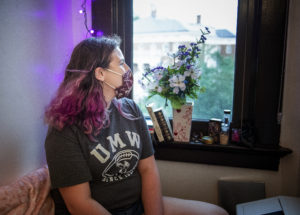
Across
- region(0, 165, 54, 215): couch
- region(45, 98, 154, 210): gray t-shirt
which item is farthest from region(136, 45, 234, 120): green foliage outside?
region(0, 165, 54, 215): couch

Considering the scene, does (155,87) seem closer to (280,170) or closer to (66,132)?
(66,132)

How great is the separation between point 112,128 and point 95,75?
0.25 metres

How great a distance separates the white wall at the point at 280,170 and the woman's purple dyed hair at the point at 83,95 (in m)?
0.65

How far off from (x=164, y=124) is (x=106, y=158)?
0.48 metres

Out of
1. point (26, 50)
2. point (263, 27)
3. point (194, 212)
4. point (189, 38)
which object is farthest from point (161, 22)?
point (194, 212)

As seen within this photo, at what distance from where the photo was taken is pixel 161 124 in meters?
1.32

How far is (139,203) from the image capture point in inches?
42.4

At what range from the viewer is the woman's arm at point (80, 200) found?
862 millimetres

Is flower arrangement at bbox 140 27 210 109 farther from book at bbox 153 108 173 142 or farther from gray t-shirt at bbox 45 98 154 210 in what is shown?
gray t-shirt at bbox 45 98 154 210

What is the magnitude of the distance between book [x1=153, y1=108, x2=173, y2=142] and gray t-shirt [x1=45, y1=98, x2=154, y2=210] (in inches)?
7.8

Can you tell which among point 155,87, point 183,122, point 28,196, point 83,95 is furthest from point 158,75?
point 28,196

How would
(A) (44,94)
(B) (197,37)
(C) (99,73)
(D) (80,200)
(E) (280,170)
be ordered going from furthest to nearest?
1. (B) (197,37)
2. (E) (280,170)
3. (A) (44,94)
4. (C) (99,73)
5. (D) (80,200)

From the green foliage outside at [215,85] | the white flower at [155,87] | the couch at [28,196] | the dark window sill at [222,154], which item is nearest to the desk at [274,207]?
the dark window sill at [222,154]

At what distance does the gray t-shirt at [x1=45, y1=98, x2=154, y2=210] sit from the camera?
851 millimetres
